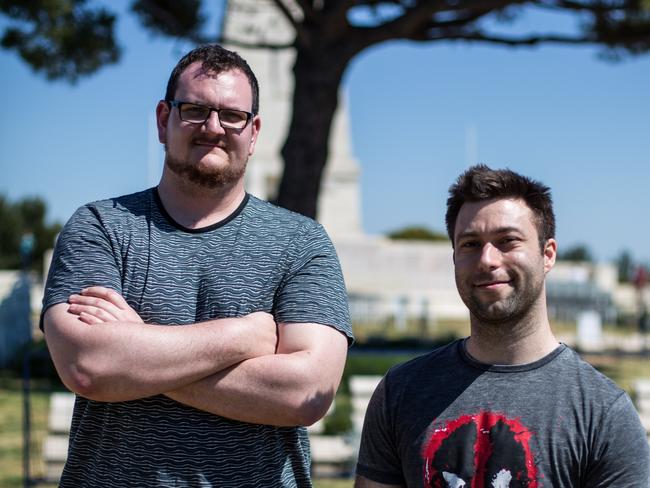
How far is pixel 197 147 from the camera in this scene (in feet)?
8.02

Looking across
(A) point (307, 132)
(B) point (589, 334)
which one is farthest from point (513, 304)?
(B) point (589, 334)

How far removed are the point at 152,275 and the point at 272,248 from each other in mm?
318

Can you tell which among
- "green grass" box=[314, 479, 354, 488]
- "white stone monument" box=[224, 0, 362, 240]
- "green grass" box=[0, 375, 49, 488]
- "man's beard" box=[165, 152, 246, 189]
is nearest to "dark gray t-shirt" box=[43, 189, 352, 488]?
"man's beard" box=[165, 152, 246, 189]

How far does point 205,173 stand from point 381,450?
830 mm

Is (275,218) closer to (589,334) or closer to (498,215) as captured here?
(498,215)

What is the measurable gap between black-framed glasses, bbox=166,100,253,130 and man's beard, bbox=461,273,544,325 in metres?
0.76

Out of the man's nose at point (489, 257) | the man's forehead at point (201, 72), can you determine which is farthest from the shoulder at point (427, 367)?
the man's forehead at point (201, 72)

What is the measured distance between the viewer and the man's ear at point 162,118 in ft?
8.38

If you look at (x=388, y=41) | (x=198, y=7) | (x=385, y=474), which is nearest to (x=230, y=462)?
(x=385, y=474)

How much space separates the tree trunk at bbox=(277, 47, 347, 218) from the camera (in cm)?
1078

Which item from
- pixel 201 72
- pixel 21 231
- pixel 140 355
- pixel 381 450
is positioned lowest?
pixel 21 231

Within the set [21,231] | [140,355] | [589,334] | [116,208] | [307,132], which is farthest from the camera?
[21,231]

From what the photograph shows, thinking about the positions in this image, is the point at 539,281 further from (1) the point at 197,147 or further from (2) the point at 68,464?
(2) the point at 68,464

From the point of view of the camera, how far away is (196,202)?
97.6 inches
